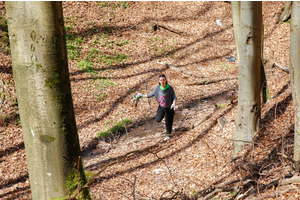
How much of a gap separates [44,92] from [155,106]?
8.34 metres

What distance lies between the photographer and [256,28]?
4.57m

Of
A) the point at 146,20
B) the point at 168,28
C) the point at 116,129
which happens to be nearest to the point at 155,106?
the point at 116,129

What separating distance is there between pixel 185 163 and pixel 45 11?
468cm

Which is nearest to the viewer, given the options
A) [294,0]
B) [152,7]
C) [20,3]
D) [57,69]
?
[20,3]

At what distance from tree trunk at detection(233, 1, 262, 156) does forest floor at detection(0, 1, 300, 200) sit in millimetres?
333

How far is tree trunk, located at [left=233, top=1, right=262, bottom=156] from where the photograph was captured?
4495 millimetres

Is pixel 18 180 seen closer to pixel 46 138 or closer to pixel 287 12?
pixel 46 138

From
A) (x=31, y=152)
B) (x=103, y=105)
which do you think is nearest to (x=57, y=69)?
(x=31, y=152)

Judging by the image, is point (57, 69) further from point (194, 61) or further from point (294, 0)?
point (194, 61)

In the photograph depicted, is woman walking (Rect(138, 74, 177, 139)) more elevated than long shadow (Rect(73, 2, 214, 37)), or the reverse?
long shadow (Rect(73, 2, 214, 37))

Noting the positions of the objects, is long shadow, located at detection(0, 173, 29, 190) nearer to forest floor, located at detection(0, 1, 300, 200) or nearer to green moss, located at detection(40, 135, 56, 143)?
forest floor, located at detection(0, 1, 300, 200)

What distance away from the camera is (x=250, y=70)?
4625 millimetres

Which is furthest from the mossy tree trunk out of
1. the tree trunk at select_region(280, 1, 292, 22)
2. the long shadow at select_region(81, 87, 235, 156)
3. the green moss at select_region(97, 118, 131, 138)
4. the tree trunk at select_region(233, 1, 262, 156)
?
the tree trunk at select_region(280, 1, 292, 22)

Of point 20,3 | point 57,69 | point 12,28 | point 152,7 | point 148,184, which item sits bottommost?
point 148,184
